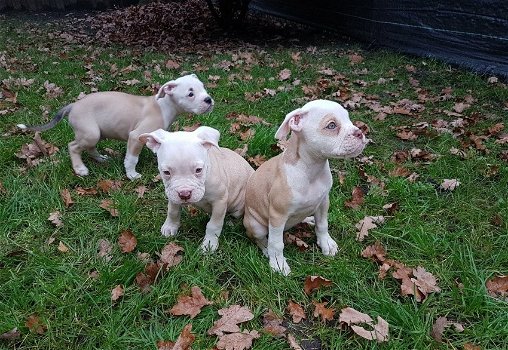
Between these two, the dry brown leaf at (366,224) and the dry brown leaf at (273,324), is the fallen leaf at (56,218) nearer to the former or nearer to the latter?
the dry brown leaf at (273,324)

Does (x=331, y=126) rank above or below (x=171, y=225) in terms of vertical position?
above

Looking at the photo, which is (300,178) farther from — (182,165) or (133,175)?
(133,175)

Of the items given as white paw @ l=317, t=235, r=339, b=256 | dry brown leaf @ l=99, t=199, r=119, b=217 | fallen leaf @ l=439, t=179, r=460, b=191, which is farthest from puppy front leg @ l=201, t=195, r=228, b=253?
fallen leaf @ l=439, t=179, r=460, b=191

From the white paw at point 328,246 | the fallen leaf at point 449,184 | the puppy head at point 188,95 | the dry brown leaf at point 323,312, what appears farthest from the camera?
the puppy head at point 188,95

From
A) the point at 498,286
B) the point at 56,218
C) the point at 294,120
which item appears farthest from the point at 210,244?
the point at 498,286

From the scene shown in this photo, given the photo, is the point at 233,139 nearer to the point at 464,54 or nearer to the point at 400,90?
the point at 400,90

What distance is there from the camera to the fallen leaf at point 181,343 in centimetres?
258

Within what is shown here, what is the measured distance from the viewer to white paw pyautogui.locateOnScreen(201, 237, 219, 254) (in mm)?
3389

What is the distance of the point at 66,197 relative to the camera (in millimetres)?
4105

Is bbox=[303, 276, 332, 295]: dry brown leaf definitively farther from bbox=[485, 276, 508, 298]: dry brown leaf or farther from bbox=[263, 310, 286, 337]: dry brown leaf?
bbox=[485, 276, 508, 298]: dry brown leaf

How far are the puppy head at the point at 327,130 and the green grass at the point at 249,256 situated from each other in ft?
2.93

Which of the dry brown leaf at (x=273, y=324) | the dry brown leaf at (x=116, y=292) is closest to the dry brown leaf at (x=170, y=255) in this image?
the dry brown leaf at (x=116, y=292)

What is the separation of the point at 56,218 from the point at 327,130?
2.45 metres

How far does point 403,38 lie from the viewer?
31.9 ft
